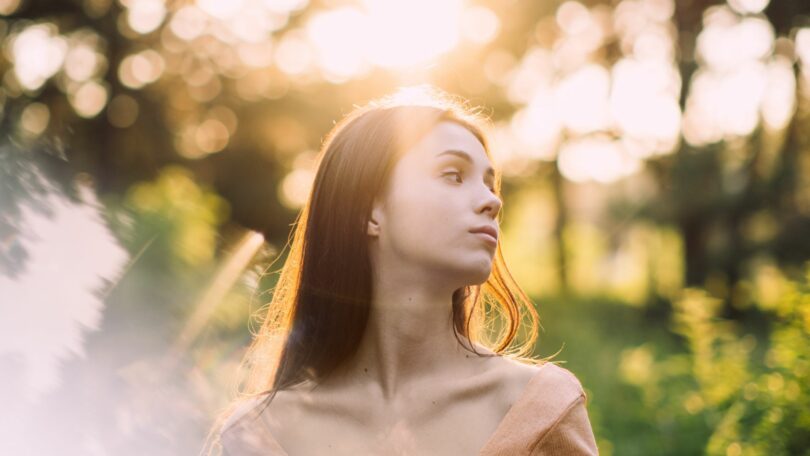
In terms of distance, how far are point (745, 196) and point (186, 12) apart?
39.4 ft

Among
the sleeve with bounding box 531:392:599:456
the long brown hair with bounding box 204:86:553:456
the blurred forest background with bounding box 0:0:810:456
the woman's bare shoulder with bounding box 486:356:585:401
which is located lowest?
the blurred forest background with bounding box 0:0:810:456

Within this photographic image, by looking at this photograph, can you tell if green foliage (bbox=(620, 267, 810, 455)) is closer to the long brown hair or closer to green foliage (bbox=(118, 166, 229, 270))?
the long brown hair

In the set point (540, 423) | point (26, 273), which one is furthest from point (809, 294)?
point (26, 273)

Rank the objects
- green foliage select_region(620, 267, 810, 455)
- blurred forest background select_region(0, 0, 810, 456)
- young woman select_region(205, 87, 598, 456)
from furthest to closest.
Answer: blurred forest background select_region(0, 0, 810, 456) → green foliage select_region(620, 267, 810, 455) → young woman select_region(205, 87, 598, 456)

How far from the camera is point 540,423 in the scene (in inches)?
82.2

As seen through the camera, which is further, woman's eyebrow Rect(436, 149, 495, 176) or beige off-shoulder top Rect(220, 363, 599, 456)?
woman's eyebrow Rect(436, 149, 495, 176)

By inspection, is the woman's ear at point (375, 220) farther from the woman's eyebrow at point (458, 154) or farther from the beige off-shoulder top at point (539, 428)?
the beige off-shoulder top at point (539, 428)

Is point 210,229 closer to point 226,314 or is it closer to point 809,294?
point 226,314

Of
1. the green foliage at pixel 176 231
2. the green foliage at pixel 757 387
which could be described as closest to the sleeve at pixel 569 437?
the green foliage at pixel 176 231

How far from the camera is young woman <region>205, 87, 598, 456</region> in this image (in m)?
2.18

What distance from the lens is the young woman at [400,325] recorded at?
2.18m

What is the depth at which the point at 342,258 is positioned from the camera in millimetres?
2398

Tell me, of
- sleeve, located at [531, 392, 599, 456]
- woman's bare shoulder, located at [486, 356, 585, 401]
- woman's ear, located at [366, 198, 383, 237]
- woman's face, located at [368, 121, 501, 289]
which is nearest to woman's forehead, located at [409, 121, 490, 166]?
woman's face, located at [368, 121, 501, 289]

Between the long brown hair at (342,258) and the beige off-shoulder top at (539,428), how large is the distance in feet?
0.40
